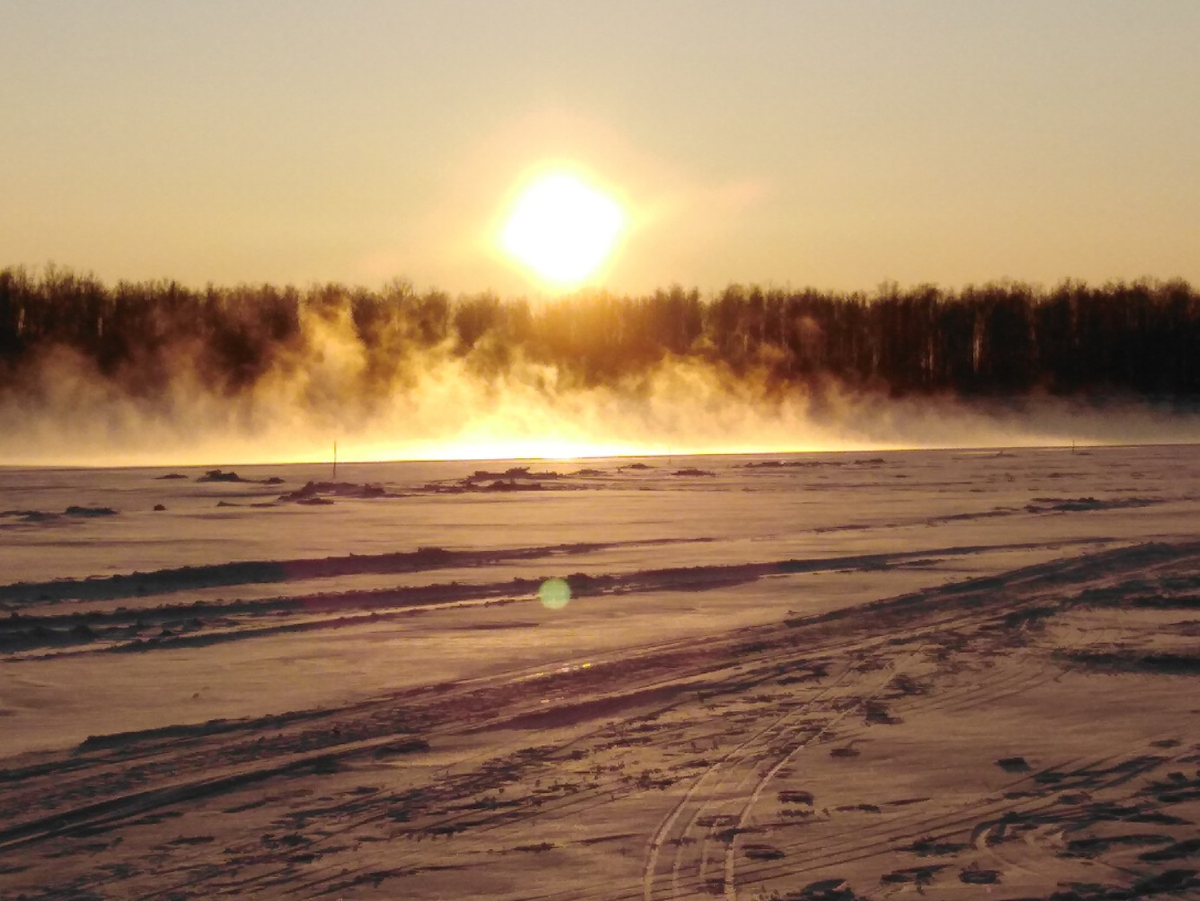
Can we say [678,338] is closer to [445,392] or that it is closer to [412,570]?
[445,392]

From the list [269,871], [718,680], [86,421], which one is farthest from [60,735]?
[86,421]

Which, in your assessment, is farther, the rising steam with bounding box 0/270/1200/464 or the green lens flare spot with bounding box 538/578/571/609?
the rising steam with bounding box 0/270/1200/464

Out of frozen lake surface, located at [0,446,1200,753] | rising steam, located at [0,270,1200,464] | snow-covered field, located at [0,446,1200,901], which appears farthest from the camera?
rising steam, located at [0,270,1200,464]

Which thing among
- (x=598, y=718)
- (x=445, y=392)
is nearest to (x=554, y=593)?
(x=598, y=718)

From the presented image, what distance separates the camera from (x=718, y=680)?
10.4 meters

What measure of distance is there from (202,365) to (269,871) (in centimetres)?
8489

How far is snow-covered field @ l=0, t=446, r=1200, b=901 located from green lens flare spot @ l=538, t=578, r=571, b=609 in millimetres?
81

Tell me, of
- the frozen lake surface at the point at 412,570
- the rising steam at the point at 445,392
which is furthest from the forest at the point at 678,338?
the frozen lake surface at the point at 412,570

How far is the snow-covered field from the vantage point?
6234 mm

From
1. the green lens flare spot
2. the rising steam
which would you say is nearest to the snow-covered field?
the green lens flare spot

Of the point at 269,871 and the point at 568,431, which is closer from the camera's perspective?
the point at 269,871

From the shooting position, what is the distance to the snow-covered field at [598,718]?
245 inches

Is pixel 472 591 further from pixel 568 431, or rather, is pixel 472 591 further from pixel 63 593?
pixel 568 431

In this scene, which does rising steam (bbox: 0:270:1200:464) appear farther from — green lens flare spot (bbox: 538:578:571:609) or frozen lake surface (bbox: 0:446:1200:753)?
green lens flare spot (bbox: 538:578:571:609)
